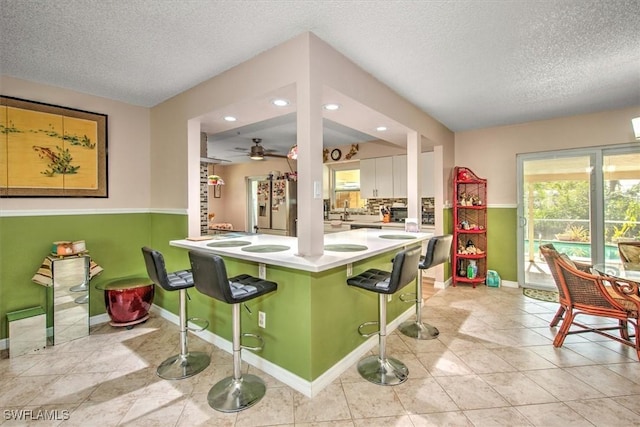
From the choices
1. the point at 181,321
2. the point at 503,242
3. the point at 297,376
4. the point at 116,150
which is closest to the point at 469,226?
the point at 503,242

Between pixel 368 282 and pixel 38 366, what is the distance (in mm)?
2696

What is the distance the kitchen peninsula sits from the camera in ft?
6.48

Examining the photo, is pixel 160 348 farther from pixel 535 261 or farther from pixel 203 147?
pixel 535 261

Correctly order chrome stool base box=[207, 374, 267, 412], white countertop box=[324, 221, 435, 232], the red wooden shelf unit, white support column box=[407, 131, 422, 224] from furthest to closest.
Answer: white countertop box=[324, 221, 435, 232]
the red wooden shelf unit
white support column box=[407, 131, 422, 224]
chrome stool base box=[207, 374, 267, 412]

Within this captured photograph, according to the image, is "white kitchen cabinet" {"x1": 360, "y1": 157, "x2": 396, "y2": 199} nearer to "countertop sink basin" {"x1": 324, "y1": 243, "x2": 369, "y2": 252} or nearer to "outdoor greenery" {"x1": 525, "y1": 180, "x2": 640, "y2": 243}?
"outdoor greenery" {"x1": 525, "y1": 180, "x2": 640, "y2": 243}

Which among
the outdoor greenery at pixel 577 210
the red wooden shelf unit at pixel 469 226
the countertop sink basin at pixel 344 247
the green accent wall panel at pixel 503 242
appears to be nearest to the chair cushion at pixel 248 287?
the countertop sink basin at pixel 344 247

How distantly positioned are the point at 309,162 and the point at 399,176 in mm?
3534

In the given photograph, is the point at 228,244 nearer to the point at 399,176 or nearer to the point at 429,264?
the point at 429,264

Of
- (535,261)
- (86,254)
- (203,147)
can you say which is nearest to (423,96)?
(203,147)

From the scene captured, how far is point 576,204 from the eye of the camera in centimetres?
405

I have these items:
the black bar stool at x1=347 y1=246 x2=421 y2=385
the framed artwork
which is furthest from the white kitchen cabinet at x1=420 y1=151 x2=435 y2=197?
the framed artwork

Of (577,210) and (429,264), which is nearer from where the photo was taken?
(429,264)

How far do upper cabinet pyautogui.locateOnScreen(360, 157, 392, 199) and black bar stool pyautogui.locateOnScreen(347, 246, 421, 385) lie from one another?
128 inches

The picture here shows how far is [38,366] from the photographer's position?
2.35 meters
